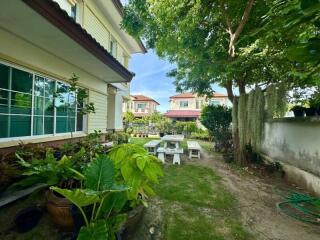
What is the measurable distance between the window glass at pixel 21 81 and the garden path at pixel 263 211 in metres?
5.01

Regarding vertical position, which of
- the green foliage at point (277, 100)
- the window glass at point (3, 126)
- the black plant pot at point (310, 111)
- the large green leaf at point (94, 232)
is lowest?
the large green leaf at point (94, 232)

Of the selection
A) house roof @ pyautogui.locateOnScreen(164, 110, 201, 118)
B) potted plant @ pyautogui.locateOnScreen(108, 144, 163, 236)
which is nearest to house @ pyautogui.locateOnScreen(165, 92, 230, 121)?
house roof @ pyautogui.locateOnScreen(164, 110, 201, 118)

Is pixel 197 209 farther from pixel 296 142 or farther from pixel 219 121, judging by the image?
pixel 219 121

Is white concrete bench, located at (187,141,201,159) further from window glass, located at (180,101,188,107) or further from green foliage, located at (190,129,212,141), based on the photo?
window glass, located at (180,101,188,107)

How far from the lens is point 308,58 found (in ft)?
2.21

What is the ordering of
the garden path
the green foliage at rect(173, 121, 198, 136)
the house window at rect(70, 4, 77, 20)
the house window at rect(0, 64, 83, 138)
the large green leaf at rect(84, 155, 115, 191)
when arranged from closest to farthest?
the large green leaf at rect(84, 155, 115, 191), the garden path, the house window at rect(0, 64, 83, 138), the house window at rect(70, 4, 77, 20), the green foliage at rect(173, 121, 198, 136)

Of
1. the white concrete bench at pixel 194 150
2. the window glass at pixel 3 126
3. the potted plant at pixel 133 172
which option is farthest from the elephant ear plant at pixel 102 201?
the white concrete bench at pixel 194 150

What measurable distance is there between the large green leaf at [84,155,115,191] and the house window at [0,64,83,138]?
2806 millimetres

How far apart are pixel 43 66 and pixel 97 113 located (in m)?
3.46

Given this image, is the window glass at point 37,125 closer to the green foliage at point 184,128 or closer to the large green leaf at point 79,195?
the large green leaf at point 79,195

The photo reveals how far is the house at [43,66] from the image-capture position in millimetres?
3291

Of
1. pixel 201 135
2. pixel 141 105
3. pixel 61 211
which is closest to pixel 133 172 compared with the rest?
pixel 61 211

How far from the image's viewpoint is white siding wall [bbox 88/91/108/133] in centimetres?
733

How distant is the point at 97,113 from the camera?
8.00m
